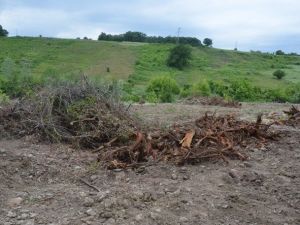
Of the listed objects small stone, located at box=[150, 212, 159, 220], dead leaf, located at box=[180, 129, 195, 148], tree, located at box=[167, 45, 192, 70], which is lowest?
tree, located at box=[167, 45, 192, 70]

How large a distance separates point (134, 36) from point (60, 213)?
71.8 m

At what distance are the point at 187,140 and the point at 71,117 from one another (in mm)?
1675

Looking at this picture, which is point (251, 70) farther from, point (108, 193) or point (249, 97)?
point (108, 193)

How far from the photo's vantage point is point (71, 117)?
251 inches

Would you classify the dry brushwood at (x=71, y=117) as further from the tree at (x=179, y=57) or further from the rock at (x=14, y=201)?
the tree at (x=179, y=57)

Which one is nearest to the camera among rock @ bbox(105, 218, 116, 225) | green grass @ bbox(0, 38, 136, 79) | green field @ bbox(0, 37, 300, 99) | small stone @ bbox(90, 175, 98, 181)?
rock @ bbox(105, 218, 116, 225)

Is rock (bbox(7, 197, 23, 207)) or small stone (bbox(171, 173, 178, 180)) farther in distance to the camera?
small stone (bbox(171, 173, 178, 180))

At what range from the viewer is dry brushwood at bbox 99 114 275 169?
17.0 ft

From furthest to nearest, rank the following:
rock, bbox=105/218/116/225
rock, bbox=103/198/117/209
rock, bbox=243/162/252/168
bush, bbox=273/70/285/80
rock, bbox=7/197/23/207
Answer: bush, bbox=273/70/285/80, rock, bbox=243/162/252/168, rock, bbox=7/197/23/207, rock, bbox=103/198/117/209, rock, bbox=105/218/116/225

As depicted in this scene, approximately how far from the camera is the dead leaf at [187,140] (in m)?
5.39

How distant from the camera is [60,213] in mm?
3824

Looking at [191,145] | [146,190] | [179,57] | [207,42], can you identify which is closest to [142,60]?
[179,57]

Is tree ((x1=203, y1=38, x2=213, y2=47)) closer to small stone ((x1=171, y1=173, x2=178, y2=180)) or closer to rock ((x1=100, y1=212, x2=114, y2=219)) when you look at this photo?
small stone ((x1=171, y1=173, x2=178, y2=180))

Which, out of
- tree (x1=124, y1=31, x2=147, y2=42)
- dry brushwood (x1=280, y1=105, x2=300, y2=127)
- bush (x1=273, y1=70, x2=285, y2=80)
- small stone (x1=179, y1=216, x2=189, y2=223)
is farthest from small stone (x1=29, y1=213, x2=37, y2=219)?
tree (x1=124, y1=31, x2=147, y2=42)
